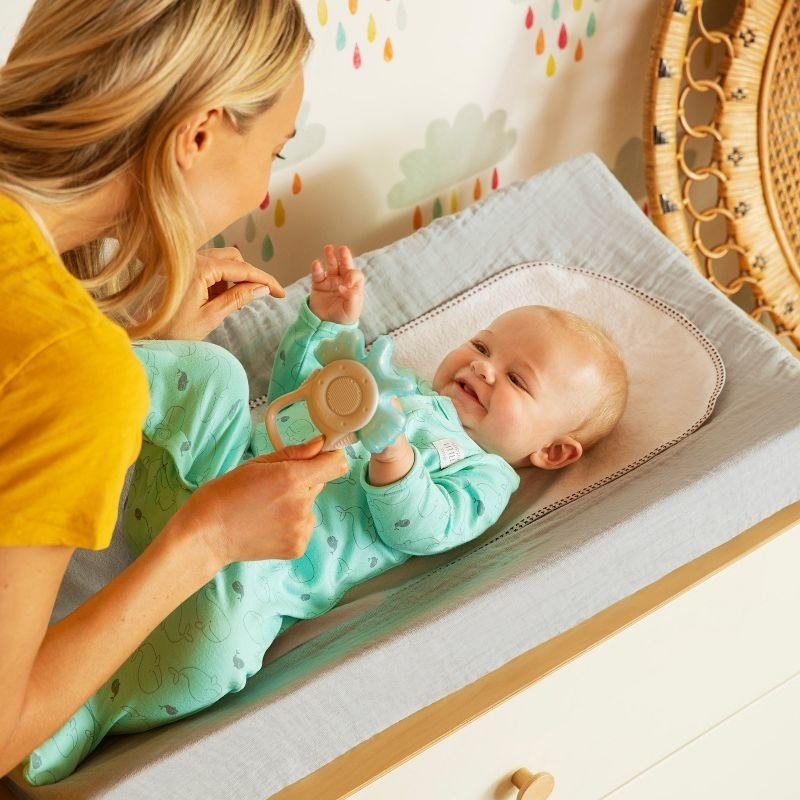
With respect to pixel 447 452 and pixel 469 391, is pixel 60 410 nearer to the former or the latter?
pixel 447 452

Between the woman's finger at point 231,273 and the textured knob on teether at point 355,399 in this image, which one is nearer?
the textured knob on teether at point 355,399

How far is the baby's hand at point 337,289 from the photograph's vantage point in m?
1.27

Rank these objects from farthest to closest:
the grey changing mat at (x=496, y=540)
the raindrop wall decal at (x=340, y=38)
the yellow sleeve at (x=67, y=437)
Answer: the raindrop wall decal at (x=340, y=38) → the grey changing mat at (x=496, y=540) → the yellow sleeve at (x=67, y=437)

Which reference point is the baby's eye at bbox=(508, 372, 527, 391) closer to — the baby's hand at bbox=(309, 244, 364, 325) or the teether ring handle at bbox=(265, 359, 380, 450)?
the baby's hand at bbox=(309, 244, 364, 325)

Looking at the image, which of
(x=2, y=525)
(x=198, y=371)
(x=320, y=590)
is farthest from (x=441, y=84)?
(x=2, y=525)

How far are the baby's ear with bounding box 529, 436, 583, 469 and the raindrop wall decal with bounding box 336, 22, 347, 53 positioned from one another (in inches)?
24.2

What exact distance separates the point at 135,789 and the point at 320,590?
0.33 meters

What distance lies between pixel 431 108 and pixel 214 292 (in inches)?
21.4

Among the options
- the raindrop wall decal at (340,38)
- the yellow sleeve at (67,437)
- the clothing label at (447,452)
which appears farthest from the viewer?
the raindrop wall decal at (340,38)

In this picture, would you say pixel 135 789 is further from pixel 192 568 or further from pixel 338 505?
pixel 338 505

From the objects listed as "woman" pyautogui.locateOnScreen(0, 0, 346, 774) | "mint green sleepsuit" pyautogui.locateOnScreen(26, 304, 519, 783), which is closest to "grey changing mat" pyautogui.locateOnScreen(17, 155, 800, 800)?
"mint green sleepsuit" pyautogui.locateOnScreen(26, 304, 519, 783)

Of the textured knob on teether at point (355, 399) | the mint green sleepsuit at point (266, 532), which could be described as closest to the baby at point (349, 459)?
the mint green sleepsuit at point (266, 532)

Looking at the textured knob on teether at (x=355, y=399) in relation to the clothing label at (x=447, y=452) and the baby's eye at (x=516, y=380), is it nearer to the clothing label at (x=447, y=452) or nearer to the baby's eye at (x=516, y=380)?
the clothing label at (x=447, y=452)

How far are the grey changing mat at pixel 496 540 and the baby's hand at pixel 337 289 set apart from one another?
121 millimetres
